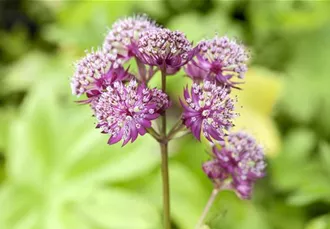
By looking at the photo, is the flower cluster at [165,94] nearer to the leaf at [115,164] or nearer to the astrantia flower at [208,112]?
the astrantia flower at [208,112]

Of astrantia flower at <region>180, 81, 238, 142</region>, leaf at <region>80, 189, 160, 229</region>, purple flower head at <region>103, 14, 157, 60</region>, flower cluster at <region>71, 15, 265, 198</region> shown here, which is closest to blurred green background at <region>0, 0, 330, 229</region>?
leaf at <region>80, 189, 160, 229</region>

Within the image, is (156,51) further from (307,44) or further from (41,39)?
(41,39)

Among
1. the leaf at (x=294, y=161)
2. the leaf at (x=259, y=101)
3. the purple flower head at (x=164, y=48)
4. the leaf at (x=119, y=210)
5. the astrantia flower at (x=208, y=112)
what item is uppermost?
the purple flower head at (x=164, y=48)

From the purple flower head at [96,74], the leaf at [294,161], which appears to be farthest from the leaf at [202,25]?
the purple flower head at [96,74]

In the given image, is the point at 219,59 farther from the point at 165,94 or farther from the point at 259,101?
the point at 259,101

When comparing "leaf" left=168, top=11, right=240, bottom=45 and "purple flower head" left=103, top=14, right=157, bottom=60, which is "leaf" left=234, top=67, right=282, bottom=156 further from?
"purple flower head" left=103, top=14, right=157, bottom=60

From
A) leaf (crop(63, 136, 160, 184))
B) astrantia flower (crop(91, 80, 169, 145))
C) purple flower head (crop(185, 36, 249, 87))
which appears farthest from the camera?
leaf (crop(63, 136, 160, 184))

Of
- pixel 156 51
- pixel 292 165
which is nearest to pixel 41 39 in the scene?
pixel 292 165
